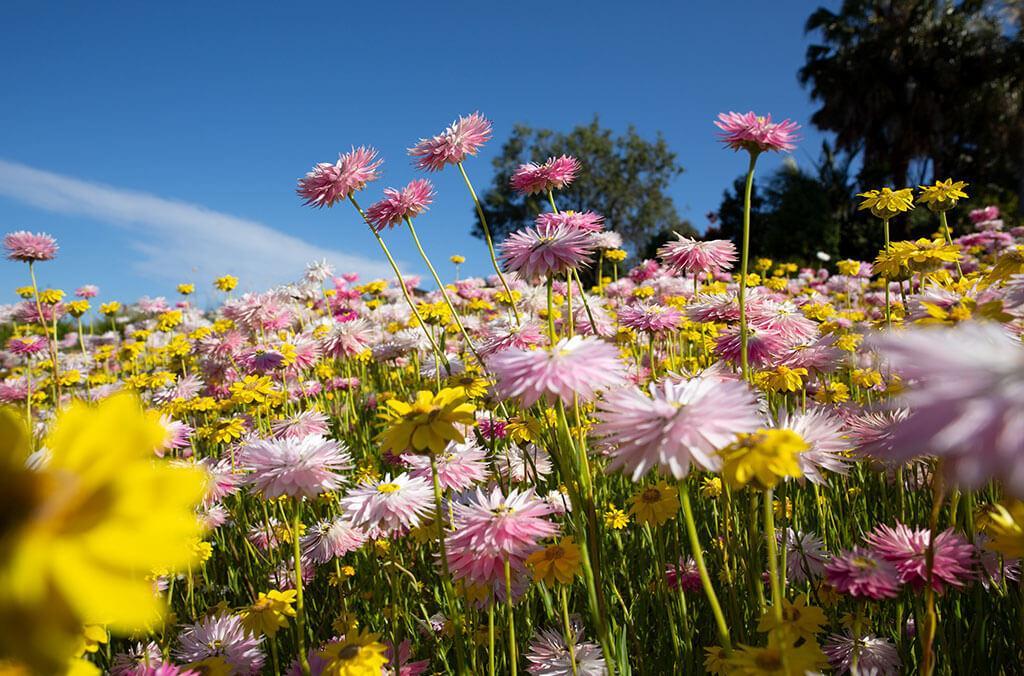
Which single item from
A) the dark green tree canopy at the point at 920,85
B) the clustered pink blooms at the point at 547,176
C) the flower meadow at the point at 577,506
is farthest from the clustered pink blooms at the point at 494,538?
the dark green tree canopy at the point at 920,85

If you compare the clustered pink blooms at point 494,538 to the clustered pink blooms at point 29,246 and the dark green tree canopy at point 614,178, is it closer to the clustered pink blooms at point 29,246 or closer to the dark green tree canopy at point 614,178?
the clustered pink blooms at point 29,246

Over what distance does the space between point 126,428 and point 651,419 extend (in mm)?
669

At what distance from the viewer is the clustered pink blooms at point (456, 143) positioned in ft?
6.48

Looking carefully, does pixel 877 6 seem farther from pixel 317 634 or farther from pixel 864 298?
pixel 317 634

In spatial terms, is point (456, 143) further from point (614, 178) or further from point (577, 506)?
point (614, 178)

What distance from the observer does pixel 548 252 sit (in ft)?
4.37

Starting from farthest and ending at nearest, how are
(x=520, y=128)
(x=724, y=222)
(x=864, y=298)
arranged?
(x=520, y=128) < (x=724, y=222) < (x=864, y=298)

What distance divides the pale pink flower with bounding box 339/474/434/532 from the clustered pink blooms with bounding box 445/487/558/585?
0.41 feet

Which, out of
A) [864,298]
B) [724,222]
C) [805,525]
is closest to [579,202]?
[724,222]

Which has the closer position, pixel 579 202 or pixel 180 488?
pixel 180 488

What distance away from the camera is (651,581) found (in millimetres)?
1897

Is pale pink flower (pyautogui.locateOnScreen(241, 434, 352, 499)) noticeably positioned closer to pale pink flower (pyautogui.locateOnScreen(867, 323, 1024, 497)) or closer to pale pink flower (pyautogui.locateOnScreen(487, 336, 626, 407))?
pale pink flower (pyautogui.locateOnScreen(487, 336, 626, 407))

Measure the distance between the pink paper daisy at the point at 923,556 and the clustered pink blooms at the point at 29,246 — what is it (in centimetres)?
434

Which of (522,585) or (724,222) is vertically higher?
(724,222)
